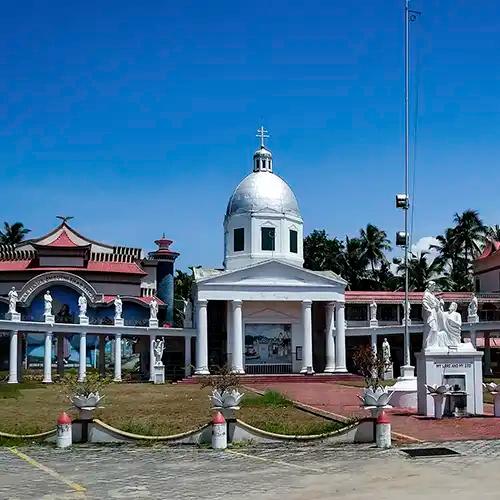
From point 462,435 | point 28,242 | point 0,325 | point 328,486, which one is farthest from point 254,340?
point 328,486

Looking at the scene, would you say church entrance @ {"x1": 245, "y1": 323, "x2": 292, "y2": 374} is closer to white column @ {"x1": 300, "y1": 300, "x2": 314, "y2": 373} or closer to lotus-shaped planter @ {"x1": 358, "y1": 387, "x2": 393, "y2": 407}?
white column @ {"x1": 300, "y1": 300, "x2": 314, "y2": 373}

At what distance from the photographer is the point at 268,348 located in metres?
52.0

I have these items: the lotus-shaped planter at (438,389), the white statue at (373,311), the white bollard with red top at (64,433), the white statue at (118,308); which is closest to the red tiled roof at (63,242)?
the white statue at (118,308)

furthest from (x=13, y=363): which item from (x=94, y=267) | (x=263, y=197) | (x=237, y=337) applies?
(x=263, y=197)

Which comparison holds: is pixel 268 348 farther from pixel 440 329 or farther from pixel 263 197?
pixel 440 329

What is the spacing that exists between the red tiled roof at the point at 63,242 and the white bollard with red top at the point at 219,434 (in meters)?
44.7

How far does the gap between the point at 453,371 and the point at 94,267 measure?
4105 centimetres

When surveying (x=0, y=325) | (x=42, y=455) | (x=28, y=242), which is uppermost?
(x=28, y=242)

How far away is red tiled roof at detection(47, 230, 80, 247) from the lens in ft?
192

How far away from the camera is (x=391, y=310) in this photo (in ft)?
192

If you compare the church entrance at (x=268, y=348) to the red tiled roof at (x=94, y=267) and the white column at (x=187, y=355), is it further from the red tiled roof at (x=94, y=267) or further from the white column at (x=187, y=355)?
the red tiled roof at (x=94, y=267)

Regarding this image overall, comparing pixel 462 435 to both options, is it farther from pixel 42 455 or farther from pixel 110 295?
pixel 110 295

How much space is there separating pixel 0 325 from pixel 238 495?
123 feet

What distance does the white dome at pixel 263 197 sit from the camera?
5412cm
